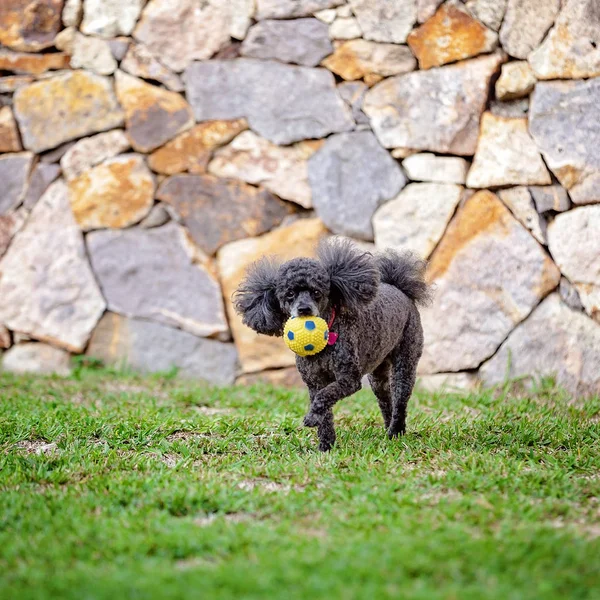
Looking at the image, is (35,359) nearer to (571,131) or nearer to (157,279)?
(157,279)

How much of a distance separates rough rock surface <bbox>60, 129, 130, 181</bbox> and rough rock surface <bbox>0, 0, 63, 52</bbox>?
903 millimetres

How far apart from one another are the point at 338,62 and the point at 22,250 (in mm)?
2991

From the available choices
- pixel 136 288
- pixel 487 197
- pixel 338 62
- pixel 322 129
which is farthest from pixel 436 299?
pixel 136 288

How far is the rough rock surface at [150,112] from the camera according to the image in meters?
6.04

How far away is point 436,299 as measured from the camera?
542 cm

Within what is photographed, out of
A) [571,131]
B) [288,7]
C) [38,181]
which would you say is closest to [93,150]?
[38,181]

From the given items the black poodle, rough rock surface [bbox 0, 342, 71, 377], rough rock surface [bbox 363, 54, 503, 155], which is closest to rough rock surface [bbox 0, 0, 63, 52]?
rough rock surface [bbox 0, 342, 71, 377]

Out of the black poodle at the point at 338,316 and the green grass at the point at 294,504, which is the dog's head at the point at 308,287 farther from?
the green grass at the point at 294,504

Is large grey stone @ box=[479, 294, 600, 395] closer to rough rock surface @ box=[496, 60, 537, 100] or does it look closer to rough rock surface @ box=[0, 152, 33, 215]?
rough rock surface @ box=[496, 60, 537, 100]

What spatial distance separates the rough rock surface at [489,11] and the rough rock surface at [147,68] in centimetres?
232

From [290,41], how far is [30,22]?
2.20 metres

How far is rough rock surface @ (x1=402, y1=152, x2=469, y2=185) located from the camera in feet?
17.9

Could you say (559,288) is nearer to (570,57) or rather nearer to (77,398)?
(570,57)

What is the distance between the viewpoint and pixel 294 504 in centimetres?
280
